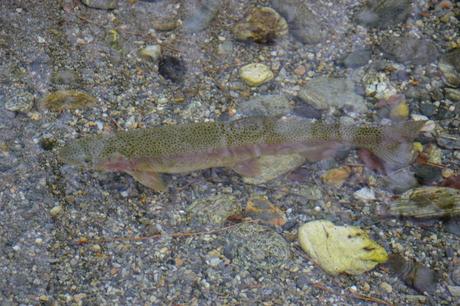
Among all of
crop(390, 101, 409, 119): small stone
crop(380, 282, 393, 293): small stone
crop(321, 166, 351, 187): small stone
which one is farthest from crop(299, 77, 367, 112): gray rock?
crop(380, 282, 393, 293): small stone

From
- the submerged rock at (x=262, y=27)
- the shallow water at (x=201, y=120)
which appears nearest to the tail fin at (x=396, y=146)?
the shallow water at (x=201, y=120)

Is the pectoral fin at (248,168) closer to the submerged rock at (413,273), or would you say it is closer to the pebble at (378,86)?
the submerged rock at (413,273)

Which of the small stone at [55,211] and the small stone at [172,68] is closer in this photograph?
the small stone at [55,211]

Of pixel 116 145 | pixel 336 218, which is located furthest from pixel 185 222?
pixel 336 218

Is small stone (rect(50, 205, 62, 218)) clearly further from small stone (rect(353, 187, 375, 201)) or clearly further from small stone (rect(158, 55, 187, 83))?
small stone (rect(353, 187, 375, 201))

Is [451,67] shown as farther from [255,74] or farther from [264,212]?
[264,212]

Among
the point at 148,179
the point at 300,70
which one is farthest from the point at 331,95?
the point at 148,179
